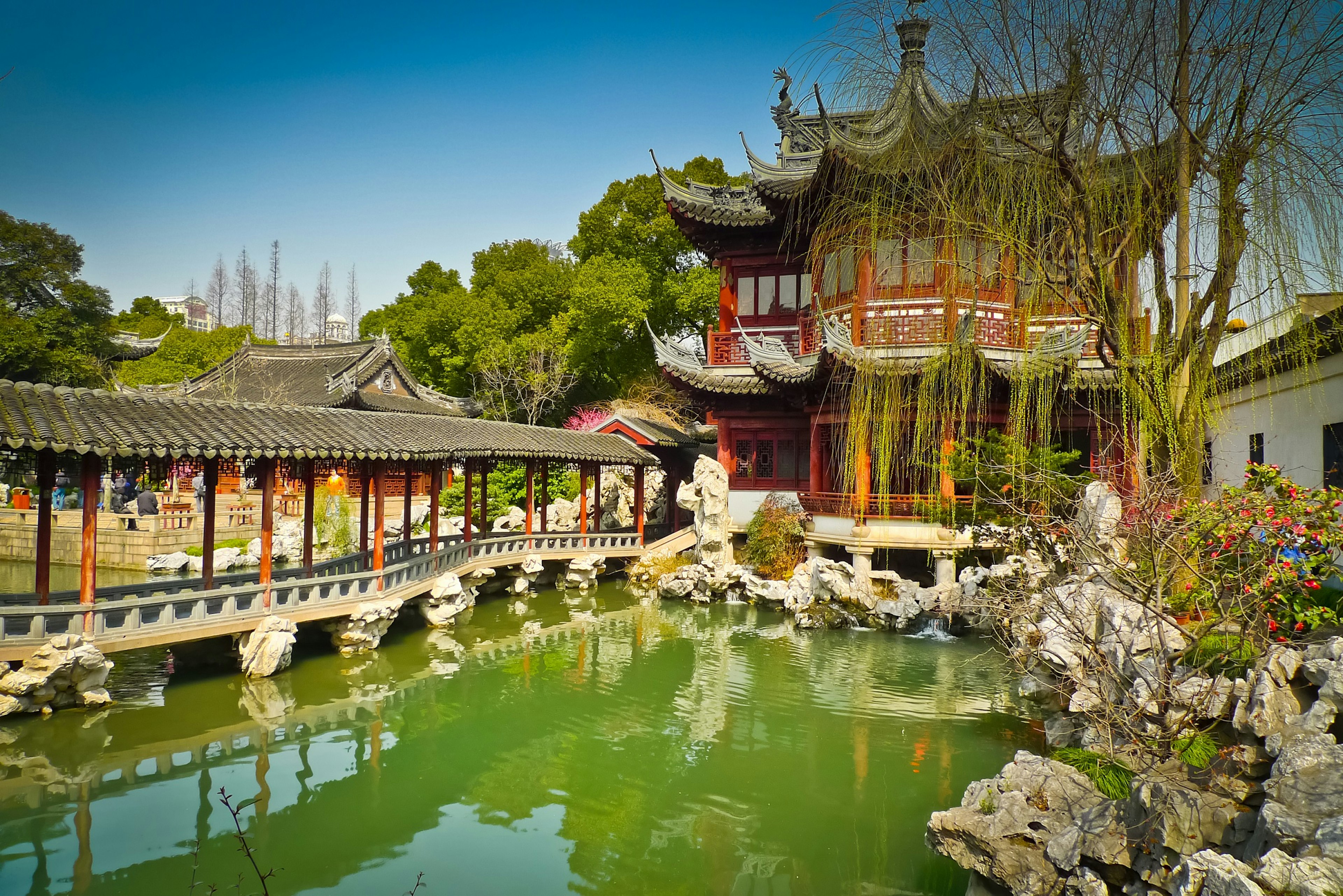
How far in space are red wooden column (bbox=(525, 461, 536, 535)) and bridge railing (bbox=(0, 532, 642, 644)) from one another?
50.1 inches

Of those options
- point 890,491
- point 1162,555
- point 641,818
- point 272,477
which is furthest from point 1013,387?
point 890,491

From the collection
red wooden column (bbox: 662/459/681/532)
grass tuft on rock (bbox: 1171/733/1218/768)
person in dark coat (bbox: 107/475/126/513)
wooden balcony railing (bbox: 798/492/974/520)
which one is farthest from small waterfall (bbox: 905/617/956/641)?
person in dark coat (bbox: 107/475/126/513)

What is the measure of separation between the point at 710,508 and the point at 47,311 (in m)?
20.8

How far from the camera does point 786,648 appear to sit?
468 inches

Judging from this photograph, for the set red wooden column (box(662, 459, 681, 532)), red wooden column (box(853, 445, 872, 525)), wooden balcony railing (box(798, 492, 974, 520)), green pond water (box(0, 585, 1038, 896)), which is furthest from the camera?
red wooden column (box(662, 459, 681, 532))

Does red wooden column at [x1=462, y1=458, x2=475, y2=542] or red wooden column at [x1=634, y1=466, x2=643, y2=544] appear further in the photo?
red wooden column at [x1=634, y1=466, x2=643, y2=544]

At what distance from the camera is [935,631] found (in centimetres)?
1282

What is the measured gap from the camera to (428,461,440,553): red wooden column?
1327cm

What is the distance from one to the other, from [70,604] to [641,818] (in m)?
6.12

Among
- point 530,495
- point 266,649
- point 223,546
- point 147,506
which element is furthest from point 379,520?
point 147,506

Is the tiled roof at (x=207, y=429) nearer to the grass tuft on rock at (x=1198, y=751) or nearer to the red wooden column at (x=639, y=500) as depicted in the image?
the red wooden column at (x=639, y=500)

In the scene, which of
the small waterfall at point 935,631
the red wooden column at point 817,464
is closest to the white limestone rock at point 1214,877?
the small waterfall at point 935,631

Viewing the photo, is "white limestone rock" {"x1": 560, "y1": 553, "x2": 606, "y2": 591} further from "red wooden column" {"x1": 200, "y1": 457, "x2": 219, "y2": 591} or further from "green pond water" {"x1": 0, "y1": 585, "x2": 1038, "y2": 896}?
"red wooden column" {"x1": 200, "y1": 457, "x2": 219, "y2": 591}

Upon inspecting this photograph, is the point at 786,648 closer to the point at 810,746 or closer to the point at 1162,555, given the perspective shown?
the point at 810,746
